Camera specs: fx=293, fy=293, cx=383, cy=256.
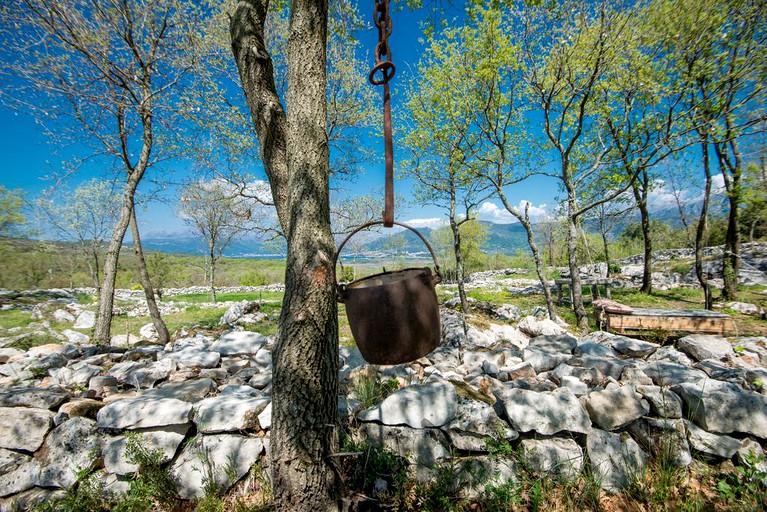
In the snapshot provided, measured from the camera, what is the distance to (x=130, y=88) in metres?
7.23

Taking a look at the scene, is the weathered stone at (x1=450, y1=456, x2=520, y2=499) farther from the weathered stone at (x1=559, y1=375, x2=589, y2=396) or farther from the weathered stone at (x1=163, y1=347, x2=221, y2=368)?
the weathered stone at (x1=163, y1=347, x2=221, y2=368)

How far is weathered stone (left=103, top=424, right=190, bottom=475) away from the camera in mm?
2721

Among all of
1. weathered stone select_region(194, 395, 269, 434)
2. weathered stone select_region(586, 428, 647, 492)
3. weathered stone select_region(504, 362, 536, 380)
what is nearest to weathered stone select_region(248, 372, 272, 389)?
weathered stone select_region(194, 395, 269, 434)

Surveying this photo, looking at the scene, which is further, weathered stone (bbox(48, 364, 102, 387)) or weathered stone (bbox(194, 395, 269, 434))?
weathered stone (bbox(48, 364, 102, 387))

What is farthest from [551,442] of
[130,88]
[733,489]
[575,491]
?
[130,88]

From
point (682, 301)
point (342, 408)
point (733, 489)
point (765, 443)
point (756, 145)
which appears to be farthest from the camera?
point (682, 301)

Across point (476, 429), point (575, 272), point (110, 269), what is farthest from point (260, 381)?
point (575, 272)

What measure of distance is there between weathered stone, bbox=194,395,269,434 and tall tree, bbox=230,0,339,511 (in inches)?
41.8

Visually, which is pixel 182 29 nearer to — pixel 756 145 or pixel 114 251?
pixel 114 251

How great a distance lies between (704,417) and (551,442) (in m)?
1.59

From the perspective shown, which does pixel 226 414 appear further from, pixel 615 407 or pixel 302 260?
pixel 615 407

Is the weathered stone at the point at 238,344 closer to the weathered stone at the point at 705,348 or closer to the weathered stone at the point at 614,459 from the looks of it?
the weathered stone at the point at 614,459

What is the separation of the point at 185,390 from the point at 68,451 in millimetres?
1003

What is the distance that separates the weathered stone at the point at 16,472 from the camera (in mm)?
2658
